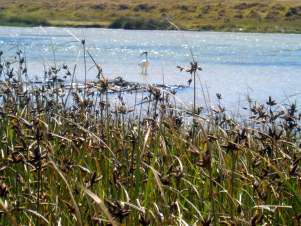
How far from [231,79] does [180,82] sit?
4689mm

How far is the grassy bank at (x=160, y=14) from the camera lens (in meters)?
107

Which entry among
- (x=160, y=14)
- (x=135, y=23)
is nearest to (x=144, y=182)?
(x=135, y=23)

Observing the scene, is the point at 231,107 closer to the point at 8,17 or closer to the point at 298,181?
the point at 298,181

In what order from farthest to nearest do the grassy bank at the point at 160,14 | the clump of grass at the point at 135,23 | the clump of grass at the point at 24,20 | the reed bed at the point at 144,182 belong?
the clump of grass at the point at 135,23 < the grassy bank at the point at 160,14 < the clump of grass at the point at 24,20 < the reed bed at the point at 144,182

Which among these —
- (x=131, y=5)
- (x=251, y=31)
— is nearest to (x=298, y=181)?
(x=251, y=31)

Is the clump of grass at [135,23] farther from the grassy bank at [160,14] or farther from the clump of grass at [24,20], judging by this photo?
the clump of grass at [24,20]

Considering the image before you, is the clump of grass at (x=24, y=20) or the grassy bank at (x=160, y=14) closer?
the clump of grass at (x=24, y=20)

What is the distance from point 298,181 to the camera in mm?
5676

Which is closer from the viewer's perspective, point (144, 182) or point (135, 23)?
point (144, 182)

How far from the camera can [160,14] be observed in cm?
11556

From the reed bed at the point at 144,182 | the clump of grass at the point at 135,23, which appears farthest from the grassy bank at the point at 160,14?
the reed bed at the point at 144,182

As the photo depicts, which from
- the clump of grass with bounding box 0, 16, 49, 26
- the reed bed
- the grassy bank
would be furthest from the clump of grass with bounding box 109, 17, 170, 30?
the reed bed

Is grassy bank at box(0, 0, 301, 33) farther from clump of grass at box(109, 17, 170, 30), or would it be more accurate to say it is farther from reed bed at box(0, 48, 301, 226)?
reed bed at box(0, 48, 301, 226)

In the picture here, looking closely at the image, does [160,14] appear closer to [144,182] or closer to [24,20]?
[24,20]
